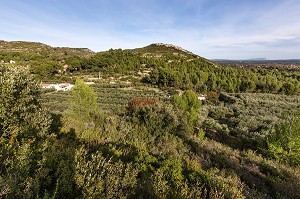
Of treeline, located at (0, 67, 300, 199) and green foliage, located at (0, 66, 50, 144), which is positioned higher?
green foliage, located at (0, 66, 50, 144)

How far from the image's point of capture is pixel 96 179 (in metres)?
4.21

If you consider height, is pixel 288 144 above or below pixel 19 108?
below

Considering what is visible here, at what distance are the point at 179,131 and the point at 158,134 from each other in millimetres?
1843

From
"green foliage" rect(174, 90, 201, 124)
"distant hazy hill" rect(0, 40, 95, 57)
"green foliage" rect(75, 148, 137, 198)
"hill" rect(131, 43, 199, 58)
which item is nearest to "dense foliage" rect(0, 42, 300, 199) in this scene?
"green foliage" rect(75, 148, 137, 198)

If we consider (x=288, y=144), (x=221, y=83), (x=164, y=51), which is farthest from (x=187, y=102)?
(x=164, y=51)

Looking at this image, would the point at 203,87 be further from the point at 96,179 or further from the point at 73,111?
the point at 96,179

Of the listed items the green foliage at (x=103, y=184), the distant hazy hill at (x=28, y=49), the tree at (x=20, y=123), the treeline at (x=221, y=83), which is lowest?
the treeline at (x=221, y=83)

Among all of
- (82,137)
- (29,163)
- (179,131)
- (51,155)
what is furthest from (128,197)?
(179,131)

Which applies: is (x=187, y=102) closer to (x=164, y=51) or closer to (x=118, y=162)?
(x=118, y=162)

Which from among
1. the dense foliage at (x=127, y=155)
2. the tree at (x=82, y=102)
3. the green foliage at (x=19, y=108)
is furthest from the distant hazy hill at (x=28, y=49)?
the green foliage at (x=19, y=108)

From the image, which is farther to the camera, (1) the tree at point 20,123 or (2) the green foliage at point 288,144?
(2) the green foliage at point 288,144

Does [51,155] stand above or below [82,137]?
above

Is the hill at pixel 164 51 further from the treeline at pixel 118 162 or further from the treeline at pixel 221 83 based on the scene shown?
the treeline at pixel 118 162

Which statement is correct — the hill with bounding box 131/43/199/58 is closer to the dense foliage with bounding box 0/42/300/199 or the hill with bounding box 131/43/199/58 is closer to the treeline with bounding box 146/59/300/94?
the treeline with bounding box 146/59/300/94
